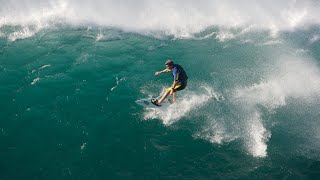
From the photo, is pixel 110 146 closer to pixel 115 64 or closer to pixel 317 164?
pixel 115 64

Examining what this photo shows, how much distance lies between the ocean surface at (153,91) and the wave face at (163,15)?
5.6 inches

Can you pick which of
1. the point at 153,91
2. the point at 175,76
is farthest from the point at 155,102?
the point at 153,91

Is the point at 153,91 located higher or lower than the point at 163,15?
lower

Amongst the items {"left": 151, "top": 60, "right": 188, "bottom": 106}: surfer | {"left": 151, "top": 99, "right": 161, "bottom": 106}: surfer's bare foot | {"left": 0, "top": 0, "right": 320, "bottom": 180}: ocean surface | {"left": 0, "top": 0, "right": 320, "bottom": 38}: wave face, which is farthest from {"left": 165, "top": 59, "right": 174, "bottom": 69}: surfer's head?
{"left": 0, "top": 0, "right": 320, "bottom": 38}: wave face

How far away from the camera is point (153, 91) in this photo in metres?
19.4

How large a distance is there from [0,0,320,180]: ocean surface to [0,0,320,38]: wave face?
0.14 metres

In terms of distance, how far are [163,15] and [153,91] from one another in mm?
11417

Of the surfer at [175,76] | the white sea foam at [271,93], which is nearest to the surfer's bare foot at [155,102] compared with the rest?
the surfer at [175,76]

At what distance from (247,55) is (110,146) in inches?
521

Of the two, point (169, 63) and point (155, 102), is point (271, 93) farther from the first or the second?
point (155, 102)

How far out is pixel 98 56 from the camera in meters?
22.4

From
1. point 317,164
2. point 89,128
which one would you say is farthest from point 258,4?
point 89,128

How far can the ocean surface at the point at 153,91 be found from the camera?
14820mm

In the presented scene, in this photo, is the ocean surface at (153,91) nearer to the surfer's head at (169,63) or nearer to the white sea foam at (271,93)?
the white sea foam at (271,93)
